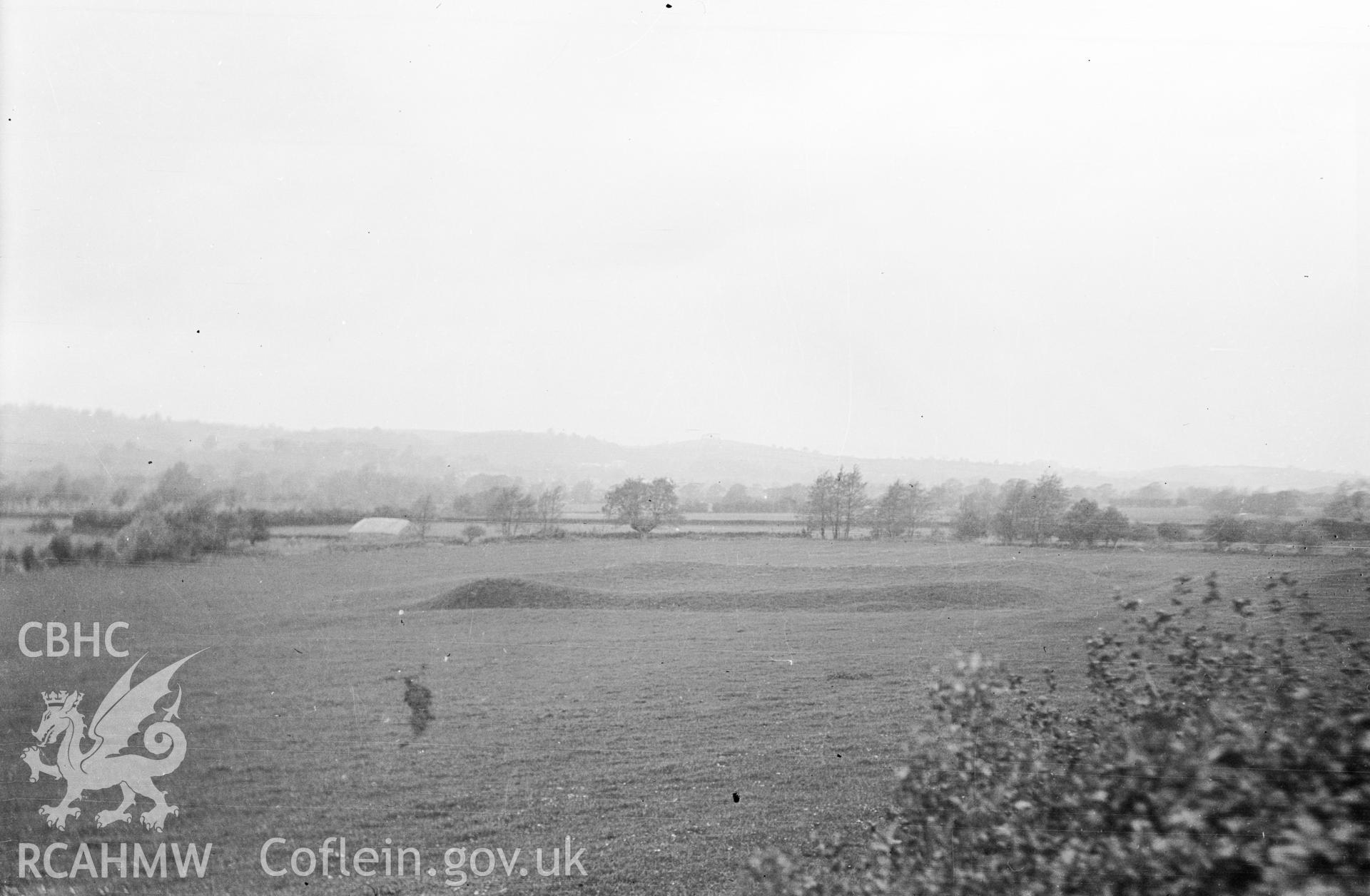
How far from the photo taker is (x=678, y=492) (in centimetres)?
329

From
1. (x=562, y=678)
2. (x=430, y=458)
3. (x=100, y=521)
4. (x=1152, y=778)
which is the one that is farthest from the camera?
(x=430, y=458)

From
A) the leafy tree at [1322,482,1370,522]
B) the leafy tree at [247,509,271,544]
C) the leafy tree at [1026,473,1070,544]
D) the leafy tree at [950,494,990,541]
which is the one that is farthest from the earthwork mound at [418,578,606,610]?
the leafy tree at [1322,482,1370,522]

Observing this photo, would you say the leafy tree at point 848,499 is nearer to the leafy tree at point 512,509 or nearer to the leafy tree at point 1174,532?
the leafy tree at point 1174,532

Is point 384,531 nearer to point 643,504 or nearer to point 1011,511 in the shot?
point 643,504

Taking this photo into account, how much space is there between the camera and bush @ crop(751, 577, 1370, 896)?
1397mm

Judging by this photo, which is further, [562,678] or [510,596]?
[510,596]

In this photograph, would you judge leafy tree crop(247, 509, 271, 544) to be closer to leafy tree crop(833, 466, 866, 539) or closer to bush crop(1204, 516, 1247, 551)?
leafy tree crop(833, 466, 866, 539)

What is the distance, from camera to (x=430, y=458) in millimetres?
3330

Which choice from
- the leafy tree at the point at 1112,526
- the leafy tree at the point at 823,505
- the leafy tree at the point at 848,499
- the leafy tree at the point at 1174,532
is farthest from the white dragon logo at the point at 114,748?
the leafy tree at the point at 1174,532

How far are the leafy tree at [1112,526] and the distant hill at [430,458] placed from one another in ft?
0.40

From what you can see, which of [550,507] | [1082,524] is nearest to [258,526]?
[550,507]

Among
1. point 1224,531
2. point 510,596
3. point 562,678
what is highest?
point 1224,531

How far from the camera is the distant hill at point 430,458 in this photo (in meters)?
3.09

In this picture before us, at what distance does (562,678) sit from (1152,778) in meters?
2.15
